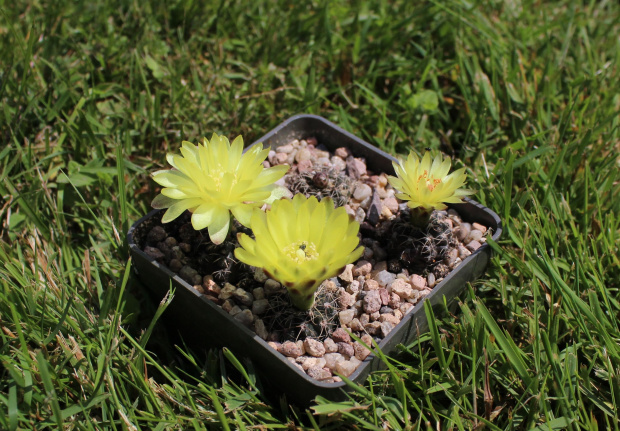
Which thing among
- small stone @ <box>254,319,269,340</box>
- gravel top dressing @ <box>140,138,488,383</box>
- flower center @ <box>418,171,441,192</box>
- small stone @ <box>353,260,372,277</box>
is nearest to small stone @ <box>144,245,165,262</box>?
gravel top dressing @ <box>140,138,488,383</box>

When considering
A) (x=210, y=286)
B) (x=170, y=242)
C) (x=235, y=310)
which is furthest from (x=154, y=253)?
(x=235, y=310)

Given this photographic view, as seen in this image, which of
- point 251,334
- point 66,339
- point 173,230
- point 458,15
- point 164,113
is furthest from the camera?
point 458,15

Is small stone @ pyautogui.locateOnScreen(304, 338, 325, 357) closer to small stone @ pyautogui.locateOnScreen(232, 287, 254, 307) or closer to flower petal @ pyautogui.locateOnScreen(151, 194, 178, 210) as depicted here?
small stone @ pyautogui.locateOnScreen(232, 287, 254, 307)

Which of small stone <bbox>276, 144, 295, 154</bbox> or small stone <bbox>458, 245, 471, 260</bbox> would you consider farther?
small stone <bbox>276, 144, 295, 154</bbox>

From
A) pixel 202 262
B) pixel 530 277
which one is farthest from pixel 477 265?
pixel 202 262

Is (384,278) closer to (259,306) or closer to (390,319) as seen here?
(390,319)

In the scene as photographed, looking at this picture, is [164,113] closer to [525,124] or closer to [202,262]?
[202,262]

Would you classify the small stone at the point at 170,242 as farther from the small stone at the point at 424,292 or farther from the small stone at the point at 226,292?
the small stone at the point at 424,292
